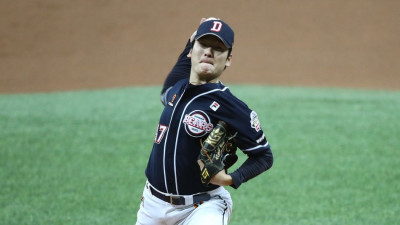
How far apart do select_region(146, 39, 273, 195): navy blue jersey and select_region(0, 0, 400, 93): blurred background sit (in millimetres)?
11636

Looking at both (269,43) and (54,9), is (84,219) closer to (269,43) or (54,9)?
(269,43)

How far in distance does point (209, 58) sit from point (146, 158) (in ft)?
14.6

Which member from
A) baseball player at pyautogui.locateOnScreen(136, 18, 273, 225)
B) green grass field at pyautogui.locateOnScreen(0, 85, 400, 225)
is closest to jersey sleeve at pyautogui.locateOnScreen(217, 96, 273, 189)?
baseball player at pyautogui.locateOnScreen(136, 18, 273, 225)

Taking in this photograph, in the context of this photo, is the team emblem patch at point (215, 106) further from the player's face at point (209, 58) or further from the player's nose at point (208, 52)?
the player's nose at point (208, 52)

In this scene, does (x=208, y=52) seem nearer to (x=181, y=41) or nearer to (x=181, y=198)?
(x=181, y=198)

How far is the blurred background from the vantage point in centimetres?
1552

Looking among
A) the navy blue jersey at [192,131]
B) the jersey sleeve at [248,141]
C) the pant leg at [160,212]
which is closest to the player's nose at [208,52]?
the navy blue jersey at [192,131]

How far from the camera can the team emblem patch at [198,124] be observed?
9.70ft

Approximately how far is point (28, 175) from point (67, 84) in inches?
336

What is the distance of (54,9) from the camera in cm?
1872

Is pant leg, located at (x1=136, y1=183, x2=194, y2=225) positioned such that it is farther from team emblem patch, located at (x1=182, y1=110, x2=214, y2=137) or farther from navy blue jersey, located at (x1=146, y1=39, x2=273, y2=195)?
team emblem patch, located at (x1=182, y1=110, x2=214, y2=137)

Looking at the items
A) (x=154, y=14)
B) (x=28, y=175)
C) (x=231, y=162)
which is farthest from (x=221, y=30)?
(x=154, y=14)

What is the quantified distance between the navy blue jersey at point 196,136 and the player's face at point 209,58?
0.06 meters

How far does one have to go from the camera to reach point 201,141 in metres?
2.96
